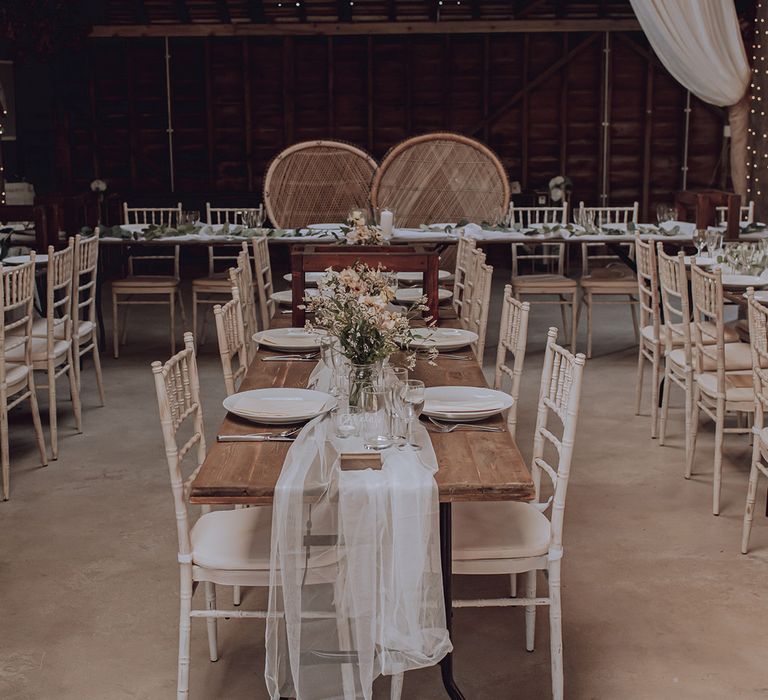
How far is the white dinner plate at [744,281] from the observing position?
5006mm

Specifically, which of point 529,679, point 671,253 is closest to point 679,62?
point 671,253

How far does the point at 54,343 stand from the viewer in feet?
17.6

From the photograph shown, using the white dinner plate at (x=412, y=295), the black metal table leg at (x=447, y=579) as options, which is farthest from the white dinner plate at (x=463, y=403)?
the white dinner plate at (x=412, y=295)

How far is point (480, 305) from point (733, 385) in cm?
114

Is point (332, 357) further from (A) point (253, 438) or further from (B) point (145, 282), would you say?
(B) point (145, 282)

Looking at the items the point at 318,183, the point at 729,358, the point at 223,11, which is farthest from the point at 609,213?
the point at 223,11

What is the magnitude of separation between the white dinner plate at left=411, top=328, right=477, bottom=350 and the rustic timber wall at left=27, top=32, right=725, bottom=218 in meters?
7.84

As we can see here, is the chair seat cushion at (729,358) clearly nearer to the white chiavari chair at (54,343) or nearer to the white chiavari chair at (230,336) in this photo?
the white chiavari chair at (230,336)

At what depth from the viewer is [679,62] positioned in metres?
8.36

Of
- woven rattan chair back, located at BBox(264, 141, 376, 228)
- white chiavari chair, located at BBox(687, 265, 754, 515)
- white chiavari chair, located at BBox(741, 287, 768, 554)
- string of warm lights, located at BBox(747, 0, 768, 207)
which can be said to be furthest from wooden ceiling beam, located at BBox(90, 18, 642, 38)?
white chiavari chair, located at BBox(741, 287, 768, 554)

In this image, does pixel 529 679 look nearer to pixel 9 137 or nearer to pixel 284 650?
pixel 284 650

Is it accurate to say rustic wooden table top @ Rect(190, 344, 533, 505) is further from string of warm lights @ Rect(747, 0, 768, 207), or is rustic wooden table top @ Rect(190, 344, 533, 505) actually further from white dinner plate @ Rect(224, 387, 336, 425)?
string of warm lights @ Rect(747, 0, 768, 207)

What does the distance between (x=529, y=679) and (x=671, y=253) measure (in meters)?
5.50

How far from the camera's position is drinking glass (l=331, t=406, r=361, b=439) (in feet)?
9.09
